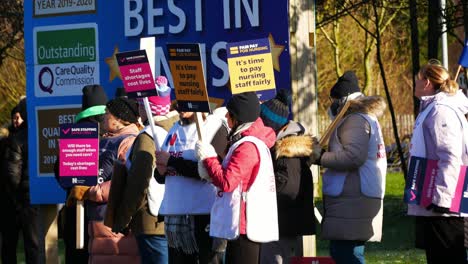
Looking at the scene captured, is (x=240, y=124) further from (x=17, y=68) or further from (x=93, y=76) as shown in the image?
(x=17, y=68)

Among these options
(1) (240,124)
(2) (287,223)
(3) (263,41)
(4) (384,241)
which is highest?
(3) (263,41)

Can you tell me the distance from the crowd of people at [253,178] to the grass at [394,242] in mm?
3768

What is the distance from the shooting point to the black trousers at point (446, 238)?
8203mm

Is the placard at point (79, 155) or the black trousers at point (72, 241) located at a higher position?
the placard at point (79, 155)

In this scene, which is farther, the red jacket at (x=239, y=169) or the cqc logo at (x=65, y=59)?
the cqc logo at (x=65, y=59)

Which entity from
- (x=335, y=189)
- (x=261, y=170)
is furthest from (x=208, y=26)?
(x=261, y=170)

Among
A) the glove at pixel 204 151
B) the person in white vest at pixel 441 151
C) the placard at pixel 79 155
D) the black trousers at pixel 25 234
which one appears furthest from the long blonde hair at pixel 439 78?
the black trousers at pixel 25 234

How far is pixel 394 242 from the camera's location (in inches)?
662

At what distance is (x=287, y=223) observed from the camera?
28.8ft

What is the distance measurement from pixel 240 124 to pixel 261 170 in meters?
0.35

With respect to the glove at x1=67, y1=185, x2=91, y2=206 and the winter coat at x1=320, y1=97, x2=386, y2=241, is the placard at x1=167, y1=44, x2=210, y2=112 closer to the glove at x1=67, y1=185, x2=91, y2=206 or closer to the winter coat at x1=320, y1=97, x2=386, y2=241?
the winter coat at x1=320, y1=97, x2=386, y2=241

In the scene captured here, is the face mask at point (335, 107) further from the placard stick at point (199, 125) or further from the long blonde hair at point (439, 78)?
the placard stick at point (199, 125)

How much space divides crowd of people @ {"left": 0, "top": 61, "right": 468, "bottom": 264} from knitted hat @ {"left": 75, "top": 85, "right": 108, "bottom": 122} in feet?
0.04

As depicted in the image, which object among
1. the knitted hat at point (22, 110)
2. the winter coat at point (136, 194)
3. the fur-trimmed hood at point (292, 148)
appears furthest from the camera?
the knitted hat at point (22, 110)
